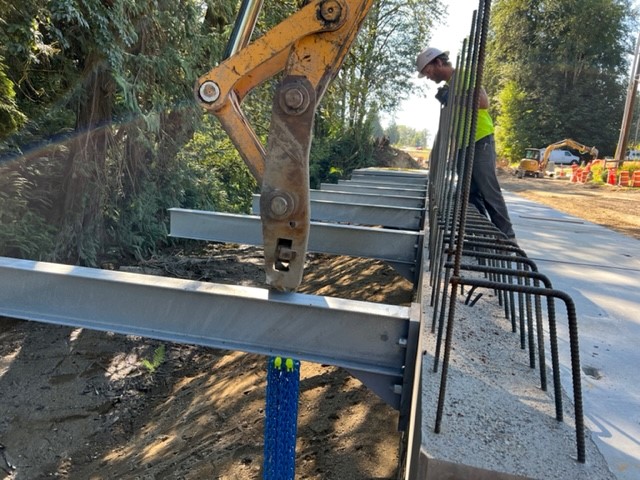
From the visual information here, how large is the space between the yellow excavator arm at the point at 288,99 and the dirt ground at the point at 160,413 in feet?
4.26

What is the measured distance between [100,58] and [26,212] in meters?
1.93

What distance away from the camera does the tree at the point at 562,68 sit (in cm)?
3738

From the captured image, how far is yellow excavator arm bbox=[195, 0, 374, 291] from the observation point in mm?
1914

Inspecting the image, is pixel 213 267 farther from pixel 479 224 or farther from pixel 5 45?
pixel 479 224

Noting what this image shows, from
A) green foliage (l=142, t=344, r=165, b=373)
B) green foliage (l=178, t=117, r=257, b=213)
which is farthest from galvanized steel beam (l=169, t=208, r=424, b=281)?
green foliage (l=178, t=117, r=257, b=213)

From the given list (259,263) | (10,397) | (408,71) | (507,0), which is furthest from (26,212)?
(507,0)

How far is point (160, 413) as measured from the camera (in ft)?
12.6

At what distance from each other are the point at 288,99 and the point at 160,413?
3.01m

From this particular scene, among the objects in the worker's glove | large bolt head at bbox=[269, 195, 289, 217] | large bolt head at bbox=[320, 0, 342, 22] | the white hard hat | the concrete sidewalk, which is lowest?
the concrete sidewalk

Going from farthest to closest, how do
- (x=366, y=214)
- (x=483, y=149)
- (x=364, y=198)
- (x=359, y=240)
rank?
(x=364, y=198), (x=366, y=214), (x=483, y=149), (x=359, y=240)

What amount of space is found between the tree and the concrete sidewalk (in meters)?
34.9

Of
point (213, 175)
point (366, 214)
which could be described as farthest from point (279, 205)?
point (213, 175)

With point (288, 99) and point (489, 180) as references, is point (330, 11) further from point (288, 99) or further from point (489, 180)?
→ point (489, 180)

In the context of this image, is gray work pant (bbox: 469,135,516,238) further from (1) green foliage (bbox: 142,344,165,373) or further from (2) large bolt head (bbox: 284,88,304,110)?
(1) green foliage (bbox: 142,344,165,373)
